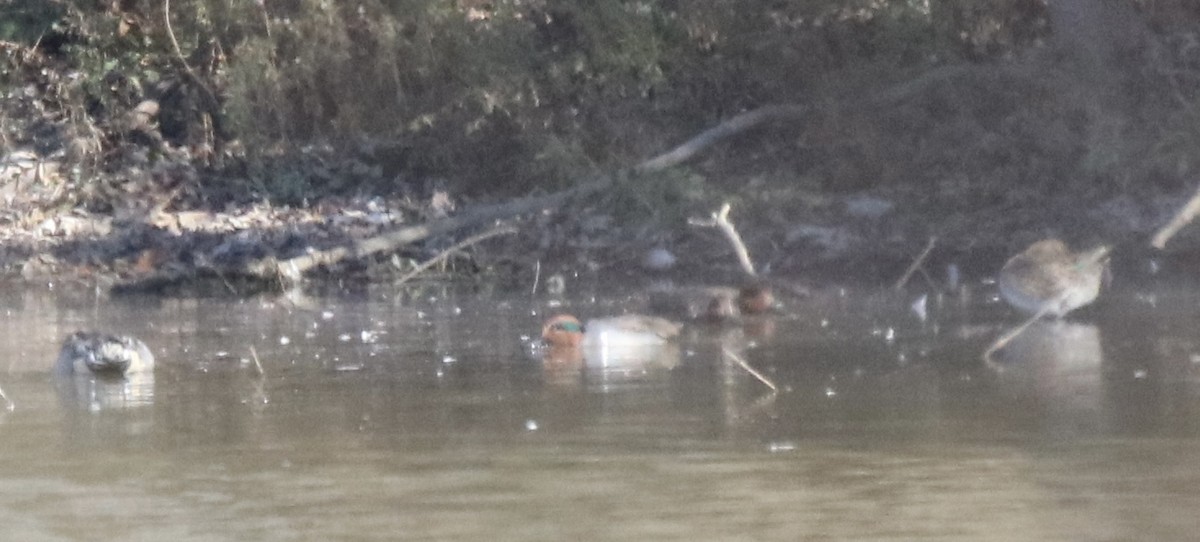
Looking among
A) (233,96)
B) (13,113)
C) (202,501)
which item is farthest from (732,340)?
(13,113)

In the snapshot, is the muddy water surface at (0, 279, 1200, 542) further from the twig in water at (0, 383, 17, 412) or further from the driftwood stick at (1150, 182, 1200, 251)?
the driftwood stick at (1150, 182, 1200, 251)

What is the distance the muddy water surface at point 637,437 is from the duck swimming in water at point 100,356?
0.33 feet

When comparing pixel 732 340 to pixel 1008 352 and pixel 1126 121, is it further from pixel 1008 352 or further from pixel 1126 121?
pixel 1126 121

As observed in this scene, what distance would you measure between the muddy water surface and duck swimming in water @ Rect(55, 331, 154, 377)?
101 millimetres

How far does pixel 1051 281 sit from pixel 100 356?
15.6 ft

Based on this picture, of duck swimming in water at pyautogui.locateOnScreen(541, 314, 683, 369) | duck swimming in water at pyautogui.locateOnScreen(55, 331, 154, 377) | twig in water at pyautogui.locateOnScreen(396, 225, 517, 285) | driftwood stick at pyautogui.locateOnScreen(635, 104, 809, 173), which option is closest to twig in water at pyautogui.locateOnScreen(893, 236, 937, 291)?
duck swimming in water at pyautogui.locateOnScreen(541, 314, 683, 369)

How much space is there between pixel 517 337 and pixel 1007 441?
403 cm

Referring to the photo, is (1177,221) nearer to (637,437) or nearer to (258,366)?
(258,366)

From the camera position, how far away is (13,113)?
18453mm

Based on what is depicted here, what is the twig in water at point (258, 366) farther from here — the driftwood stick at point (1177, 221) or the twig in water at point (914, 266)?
the driftwood stick at point (1177, 221)

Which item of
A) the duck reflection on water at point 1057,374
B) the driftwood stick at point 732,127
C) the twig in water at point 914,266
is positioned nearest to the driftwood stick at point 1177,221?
the twig in water at point 914,266

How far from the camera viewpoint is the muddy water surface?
216 inches

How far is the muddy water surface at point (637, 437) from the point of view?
5.49m

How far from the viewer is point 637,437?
6.73m
